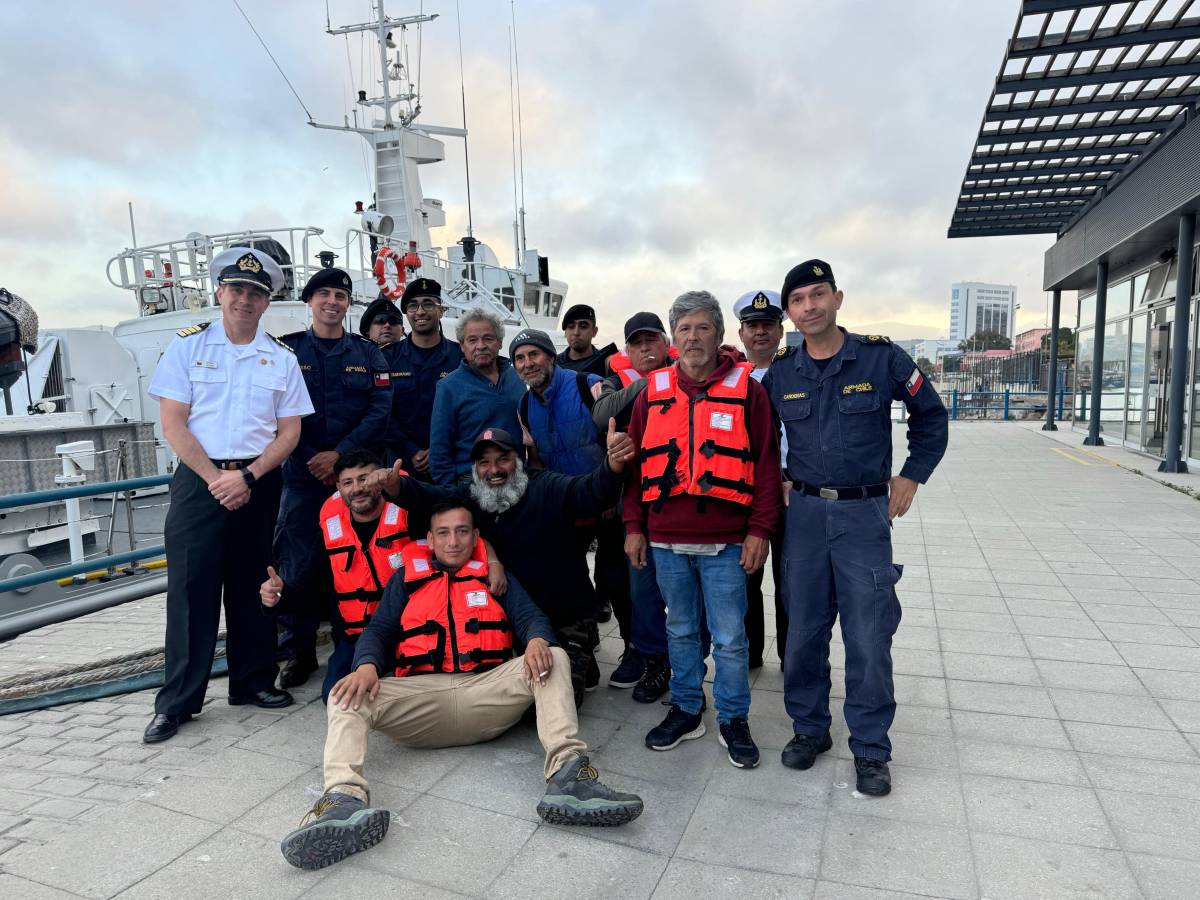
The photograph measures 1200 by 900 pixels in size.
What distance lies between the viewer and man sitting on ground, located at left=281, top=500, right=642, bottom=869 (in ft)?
8.70

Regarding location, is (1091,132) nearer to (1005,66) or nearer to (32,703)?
(1005,66)

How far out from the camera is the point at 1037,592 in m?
5.12

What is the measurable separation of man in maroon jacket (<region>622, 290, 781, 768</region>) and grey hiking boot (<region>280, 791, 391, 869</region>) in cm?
117

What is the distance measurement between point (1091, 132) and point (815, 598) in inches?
416

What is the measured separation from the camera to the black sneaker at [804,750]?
113 inches

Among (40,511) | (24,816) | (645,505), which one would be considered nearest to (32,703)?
(24,816)

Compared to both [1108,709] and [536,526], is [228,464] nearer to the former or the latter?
[536,526]

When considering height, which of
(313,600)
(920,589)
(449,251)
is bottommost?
(920,589)

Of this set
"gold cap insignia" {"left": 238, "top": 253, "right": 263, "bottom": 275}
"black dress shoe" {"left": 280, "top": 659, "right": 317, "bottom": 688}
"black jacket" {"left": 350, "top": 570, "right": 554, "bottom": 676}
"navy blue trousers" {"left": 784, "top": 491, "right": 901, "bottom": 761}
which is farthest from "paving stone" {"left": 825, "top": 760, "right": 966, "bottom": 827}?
"gold cap insignia" {"left": 238, "top": 253, "right": 263, "bottom": 275}

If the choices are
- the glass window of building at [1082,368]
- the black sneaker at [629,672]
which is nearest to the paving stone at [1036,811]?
the black sneaker at [629,672]

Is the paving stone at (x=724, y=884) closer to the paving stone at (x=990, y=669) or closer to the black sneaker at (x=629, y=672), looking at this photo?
the black sneaker at (x=629, y=672)

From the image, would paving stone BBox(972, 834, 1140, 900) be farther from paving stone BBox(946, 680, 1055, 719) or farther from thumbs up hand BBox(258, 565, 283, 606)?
thumbs up hand BBox(258, 565, 283, 606)

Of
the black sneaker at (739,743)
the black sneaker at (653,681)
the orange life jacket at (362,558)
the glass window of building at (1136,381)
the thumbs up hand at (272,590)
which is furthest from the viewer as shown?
the glass window of building at (1136,381)

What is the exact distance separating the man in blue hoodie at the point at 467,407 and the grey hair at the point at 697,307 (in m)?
1.08
